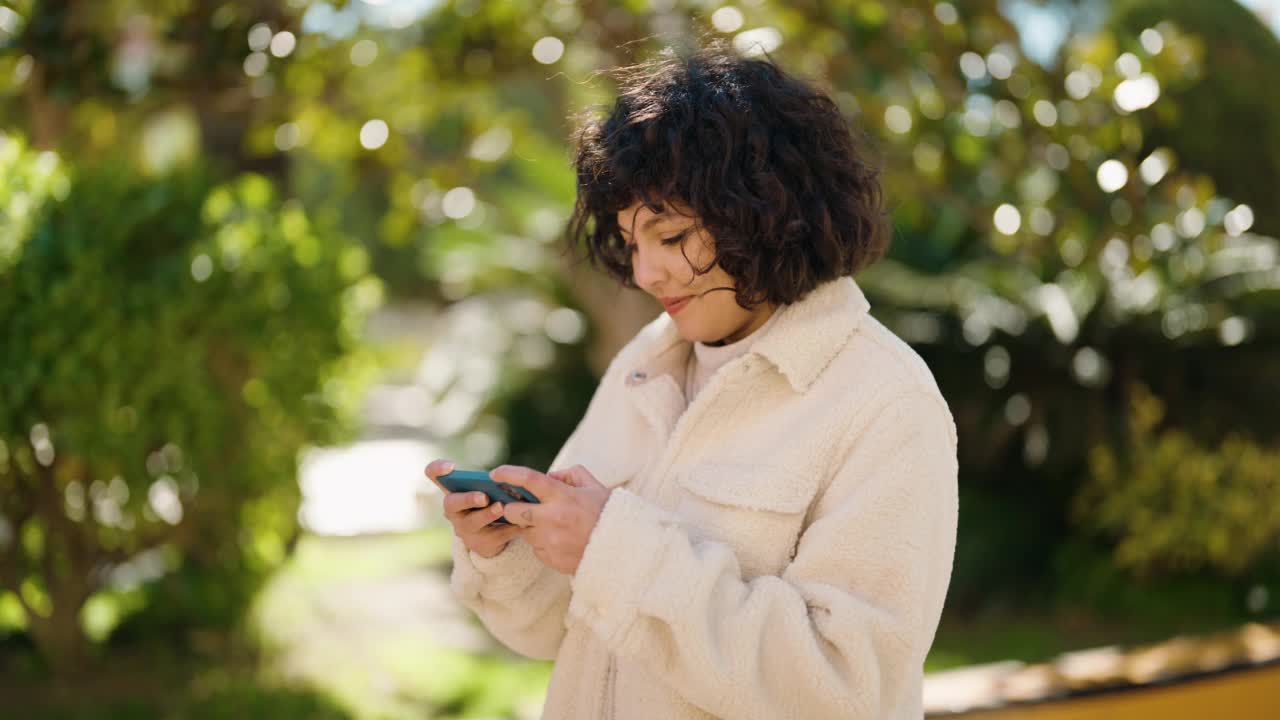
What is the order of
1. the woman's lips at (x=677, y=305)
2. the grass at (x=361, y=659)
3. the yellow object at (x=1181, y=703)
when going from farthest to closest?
the grass at (x=361, y=659)
the yellow object at (x=1181, y=703)
the woman's lips at (x=677, y=305)

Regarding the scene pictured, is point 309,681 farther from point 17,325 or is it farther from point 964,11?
point 964,11

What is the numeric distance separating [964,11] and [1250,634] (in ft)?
8.22

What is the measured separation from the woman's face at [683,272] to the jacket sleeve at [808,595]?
0.32 m

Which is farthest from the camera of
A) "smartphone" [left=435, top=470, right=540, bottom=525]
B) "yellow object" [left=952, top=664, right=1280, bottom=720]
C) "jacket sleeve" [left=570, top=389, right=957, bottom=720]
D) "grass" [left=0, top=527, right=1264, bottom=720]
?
"grass" [left=0, top=527, right=1264, bottom=720]

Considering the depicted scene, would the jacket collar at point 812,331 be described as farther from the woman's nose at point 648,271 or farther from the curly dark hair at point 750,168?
the woman's nose at point 648,271

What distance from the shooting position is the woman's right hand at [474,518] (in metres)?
1.81

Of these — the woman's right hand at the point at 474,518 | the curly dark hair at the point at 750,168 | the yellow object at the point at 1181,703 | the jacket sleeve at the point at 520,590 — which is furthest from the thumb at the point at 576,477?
the yellow object at the point at 1181,703

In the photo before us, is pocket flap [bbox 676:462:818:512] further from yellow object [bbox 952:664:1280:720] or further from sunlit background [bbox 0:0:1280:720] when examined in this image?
yellow object [bbox 952:664:1280:720]

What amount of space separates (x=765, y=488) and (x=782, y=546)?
0.31 ft

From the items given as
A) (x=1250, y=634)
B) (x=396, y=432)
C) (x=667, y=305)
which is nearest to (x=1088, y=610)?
(x=1250, y=634)

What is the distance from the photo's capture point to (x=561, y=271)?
26.4 ft

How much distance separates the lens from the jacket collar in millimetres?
1834

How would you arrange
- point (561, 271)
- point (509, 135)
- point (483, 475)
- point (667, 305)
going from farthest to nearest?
point (561, 271) < point (509, 135) < point (667, 305) < point (483, 475)

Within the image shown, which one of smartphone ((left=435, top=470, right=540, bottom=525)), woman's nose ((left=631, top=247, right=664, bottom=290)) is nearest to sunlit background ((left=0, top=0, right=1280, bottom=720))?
woman's nose ((left=631, top=247, right=664, bottom=290))
